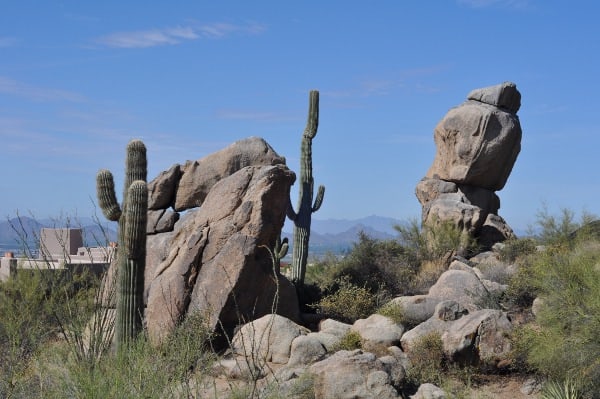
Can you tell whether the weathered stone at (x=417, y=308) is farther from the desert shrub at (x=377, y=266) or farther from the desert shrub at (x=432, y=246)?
the desert shrub at (x=432, y=246)

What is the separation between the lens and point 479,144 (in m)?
21.9

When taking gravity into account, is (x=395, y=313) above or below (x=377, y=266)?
below

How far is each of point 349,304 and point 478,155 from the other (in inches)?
324

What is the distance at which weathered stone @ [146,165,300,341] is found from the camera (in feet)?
45.1

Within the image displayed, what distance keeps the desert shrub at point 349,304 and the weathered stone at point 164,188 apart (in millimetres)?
4121

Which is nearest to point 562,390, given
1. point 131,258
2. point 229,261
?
point 229,261

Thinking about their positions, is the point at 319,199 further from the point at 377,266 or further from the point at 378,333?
the point at 378,333

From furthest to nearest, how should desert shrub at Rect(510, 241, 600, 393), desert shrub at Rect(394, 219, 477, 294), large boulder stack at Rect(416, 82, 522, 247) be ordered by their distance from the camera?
large boulder stack at Rect(416, 82, 522, 247) < desert shrub at Rect(394, 219, 477, 294) < desert shrub at Rect(510, 241, 600, 393)

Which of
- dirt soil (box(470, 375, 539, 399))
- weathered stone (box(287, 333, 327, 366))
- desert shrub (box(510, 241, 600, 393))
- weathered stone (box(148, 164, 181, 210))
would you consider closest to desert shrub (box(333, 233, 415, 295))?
weathered stone (box(148, 164, 181, 210))

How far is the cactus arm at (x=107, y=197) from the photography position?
501 inches

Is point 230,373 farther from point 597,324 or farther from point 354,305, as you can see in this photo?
point 597,324

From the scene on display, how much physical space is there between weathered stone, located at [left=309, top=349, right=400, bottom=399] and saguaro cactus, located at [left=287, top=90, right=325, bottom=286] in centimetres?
644

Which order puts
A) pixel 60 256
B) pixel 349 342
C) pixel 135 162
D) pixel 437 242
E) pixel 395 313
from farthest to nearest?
1. pixel 60 256
2. pixel 437 242
3. pixel 395 313
4. pixel 135 162
5. pixel 349 342

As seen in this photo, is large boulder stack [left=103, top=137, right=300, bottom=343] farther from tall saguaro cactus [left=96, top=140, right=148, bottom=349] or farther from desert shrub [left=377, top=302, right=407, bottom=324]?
desert shrub [left=377, top=302, right=407, bottom=324]
